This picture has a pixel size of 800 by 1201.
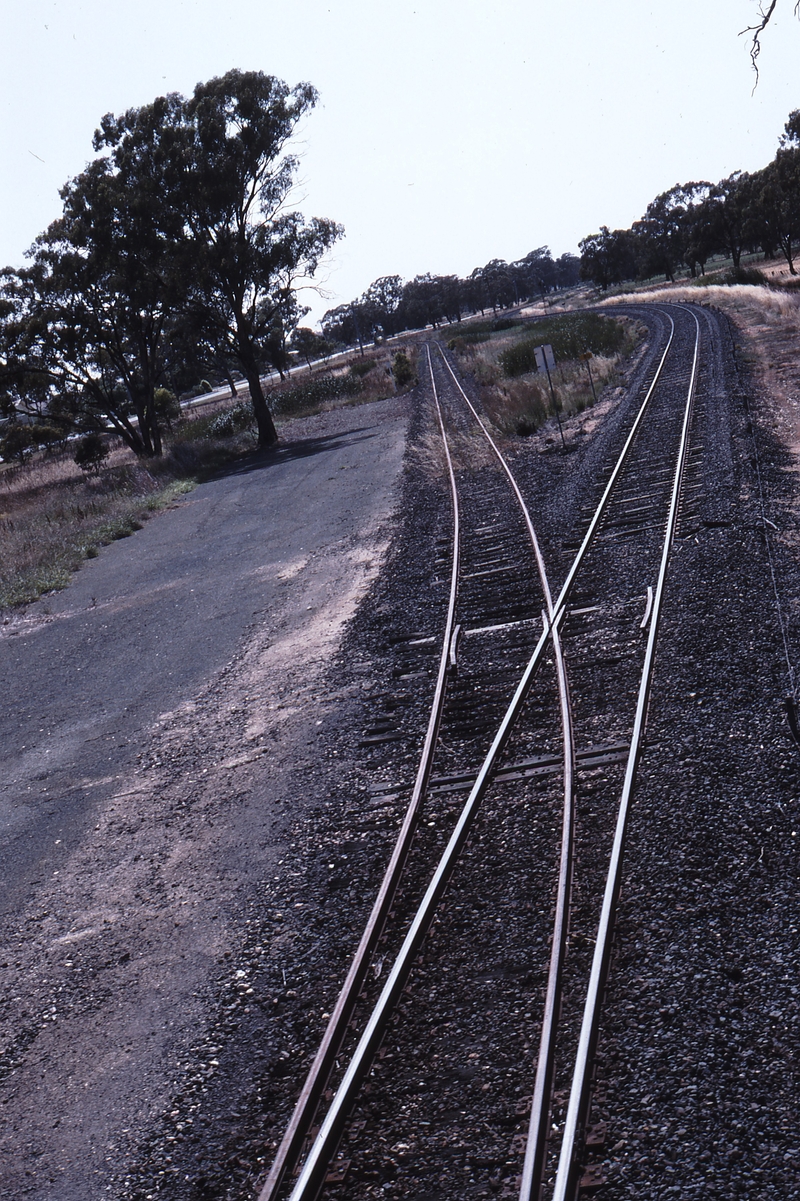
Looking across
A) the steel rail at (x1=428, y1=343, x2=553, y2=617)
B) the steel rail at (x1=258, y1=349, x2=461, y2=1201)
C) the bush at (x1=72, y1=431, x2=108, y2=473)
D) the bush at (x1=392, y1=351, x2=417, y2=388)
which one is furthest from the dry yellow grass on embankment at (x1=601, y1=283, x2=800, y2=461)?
the bush at (x1=72, y1=431, x2=108, y2=473)

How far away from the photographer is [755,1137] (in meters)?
3.96

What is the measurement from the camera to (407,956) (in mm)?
5551

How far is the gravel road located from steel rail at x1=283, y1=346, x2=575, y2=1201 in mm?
1120

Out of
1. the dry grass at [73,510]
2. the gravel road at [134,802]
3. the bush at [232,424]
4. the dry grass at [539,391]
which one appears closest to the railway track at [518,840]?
the gravel road at [134,802]

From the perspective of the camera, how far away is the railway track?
14.3 ft

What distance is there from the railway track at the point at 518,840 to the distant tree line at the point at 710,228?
74.3 m

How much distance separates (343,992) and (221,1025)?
0.78 metres

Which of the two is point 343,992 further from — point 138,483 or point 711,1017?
point 138,483

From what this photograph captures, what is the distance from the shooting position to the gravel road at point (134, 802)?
17.8ft

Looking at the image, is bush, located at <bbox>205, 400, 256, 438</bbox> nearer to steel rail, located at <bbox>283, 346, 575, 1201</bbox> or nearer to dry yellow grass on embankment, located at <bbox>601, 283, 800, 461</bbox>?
dry yellow grass on embankment, located at <bbox>601, 283, 800, 461</bbox>

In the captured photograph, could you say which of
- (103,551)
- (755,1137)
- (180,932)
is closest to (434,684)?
(180,932)

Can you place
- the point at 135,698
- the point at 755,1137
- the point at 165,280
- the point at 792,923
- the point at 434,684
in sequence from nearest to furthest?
the point at 755,1137 → the point at 792,923 → the point at 434,684 → the point at 135,698 → the point at 165,280

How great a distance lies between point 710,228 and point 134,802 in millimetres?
116216

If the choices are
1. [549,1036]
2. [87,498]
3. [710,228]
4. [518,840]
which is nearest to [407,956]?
[549,1036]
